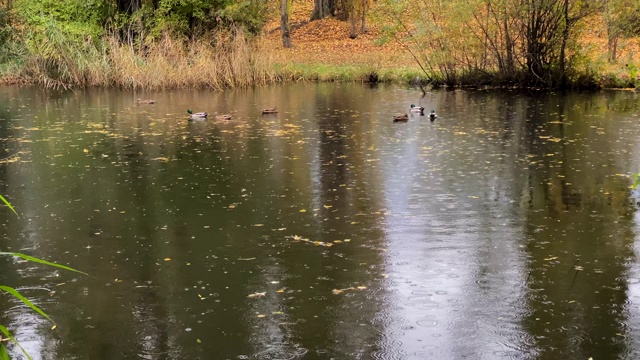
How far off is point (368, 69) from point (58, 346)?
2162cm

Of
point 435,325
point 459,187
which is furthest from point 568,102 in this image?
point 435,325

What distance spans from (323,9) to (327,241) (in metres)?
32.9

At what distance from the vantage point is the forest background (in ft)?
76.4

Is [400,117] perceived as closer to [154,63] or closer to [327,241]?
[327,241]

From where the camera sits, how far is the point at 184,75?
2472cm

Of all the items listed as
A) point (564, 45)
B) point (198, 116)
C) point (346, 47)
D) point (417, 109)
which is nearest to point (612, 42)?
point (564, 45)

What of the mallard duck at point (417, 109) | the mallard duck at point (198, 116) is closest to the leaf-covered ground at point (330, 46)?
the mallard duck at point (417, 109)

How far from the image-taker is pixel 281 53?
30.1 meters

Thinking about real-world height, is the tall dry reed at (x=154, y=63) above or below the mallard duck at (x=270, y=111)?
above

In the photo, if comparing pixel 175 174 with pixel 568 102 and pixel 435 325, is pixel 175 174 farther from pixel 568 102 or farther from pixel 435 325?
pixel 568 102

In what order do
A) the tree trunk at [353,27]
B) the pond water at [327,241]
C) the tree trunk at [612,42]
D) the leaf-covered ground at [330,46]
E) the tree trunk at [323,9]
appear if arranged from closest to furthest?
the pond water at [327,241], the tree trunk at [612,42], the leaf-covered ground at [330,46], the tree trunk at [353,27], the tree trunk at [323,9]

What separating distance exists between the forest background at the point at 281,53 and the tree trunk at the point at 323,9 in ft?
29.6

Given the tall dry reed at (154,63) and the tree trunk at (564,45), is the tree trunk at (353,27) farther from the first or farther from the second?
the tree trunk at (564,45)

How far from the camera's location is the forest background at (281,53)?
23297mm
